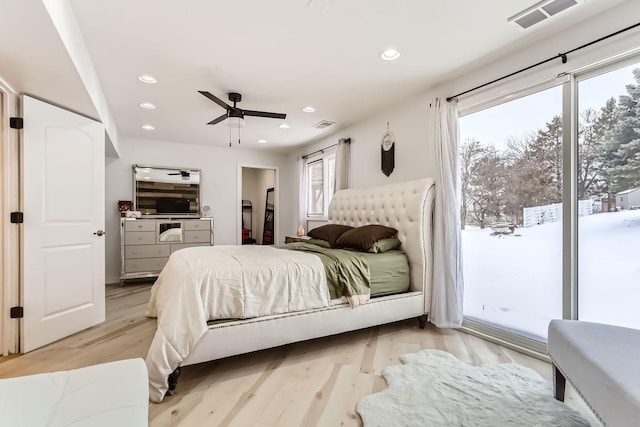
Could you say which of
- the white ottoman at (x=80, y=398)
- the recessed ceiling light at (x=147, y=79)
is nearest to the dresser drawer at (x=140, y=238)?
the recessed ceiling light at (x=147, y=79)

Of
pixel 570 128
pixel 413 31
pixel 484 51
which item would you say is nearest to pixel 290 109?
pixel 413 31

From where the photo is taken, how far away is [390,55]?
2520 millimetres

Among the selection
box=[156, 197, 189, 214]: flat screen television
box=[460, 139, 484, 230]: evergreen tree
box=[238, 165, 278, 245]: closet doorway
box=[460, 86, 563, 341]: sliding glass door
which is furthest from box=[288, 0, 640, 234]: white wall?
box=[238, 165, 278, 245]: closet doorway

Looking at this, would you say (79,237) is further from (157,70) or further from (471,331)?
(471,331)

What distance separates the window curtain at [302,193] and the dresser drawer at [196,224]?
1.69 meters

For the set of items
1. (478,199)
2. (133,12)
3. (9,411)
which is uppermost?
(133,12)

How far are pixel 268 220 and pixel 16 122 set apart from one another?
209 inches

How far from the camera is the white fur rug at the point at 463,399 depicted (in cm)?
156

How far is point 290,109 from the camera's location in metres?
3.83

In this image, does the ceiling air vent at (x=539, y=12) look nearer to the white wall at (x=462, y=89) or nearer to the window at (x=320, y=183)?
the white wall at (x=462, y=89)

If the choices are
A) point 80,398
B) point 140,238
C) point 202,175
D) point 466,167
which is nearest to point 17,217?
point 80,398

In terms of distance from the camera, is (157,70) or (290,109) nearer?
(157,70)

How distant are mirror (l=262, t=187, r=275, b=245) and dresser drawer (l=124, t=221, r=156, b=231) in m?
2.81

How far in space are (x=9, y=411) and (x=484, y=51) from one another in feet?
11.2
